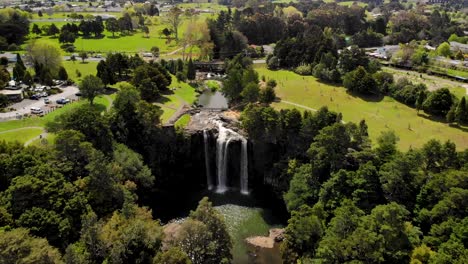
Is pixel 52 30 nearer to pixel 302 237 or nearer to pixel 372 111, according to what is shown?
pixel 372 111

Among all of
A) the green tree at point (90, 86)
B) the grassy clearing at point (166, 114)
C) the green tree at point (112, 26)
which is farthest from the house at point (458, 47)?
the green tree at point (112, 26)

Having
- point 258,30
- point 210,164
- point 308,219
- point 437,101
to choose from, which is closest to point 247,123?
point 210,164

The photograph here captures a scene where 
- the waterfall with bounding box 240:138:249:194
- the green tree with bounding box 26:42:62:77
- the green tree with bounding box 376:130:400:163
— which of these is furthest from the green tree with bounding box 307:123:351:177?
the green tree with bounding box 26:42:62:77

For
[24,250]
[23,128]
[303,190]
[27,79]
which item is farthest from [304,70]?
[24,250]

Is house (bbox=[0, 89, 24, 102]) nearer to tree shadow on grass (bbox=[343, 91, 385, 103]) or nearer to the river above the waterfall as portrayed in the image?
the river above the waterfall

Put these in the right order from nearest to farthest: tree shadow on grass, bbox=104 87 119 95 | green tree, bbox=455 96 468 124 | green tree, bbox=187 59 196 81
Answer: green tree, bbox=455 96 468 124 → tree shadow on grass, bbox=104 87 119 95 → green tree, bbox=187 59 196 81

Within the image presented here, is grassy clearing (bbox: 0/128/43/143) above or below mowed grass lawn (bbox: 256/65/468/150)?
above

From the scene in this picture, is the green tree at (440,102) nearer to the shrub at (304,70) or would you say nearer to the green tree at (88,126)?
the shrub at (304,70)
